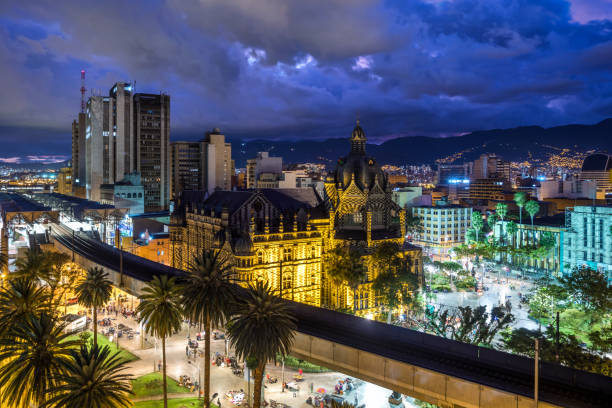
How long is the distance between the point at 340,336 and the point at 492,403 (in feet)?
55.1

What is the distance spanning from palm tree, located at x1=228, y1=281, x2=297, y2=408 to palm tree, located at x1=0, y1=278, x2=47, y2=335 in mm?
20000

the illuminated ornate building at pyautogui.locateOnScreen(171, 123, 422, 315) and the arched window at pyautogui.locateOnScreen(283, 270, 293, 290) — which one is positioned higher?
the illuminated ornate building at pyautogui.locateOnScreen(171, 123, 422, 315)

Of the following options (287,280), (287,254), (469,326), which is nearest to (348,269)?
(287,254)

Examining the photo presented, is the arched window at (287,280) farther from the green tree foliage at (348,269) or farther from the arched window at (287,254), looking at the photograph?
the green tree foliage at (348,269)

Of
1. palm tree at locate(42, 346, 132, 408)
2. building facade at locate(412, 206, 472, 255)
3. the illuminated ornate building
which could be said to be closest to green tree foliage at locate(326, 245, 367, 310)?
the illuminated ornate building

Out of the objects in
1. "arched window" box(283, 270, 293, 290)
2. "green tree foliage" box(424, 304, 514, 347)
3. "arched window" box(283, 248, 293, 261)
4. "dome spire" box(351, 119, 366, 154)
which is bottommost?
"green tree foliage" box(424, 304, 514, 347)

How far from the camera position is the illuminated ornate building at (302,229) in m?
83.1

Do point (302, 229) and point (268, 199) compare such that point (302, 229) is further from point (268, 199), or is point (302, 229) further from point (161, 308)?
point (161, 308)

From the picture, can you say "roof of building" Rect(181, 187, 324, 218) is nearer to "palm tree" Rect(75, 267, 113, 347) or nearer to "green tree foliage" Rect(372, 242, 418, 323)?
"green tree foliage" Rect(372, 242, 418, 323)

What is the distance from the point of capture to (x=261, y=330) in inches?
1670

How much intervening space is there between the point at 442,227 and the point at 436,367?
149573mm

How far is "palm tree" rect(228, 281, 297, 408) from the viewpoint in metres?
41.9

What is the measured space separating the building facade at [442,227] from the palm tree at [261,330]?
482ft

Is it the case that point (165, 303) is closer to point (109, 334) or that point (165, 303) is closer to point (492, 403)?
point (492, 403)
